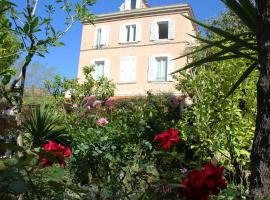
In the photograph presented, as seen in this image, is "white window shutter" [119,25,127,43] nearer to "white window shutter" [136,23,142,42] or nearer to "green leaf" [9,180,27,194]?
"white window shutter" [136,23,142,42]

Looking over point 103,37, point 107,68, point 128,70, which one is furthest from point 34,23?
point 103,37

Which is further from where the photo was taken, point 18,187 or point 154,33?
point 154,33

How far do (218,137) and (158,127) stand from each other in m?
1.47

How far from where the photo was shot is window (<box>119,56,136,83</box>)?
80.9ft

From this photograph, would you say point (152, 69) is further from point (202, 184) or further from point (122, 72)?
point (202, 184)

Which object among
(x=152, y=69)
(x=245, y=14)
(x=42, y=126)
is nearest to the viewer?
(x=245, y=14)

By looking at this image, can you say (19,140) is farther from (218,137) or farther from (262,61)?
(218,137)

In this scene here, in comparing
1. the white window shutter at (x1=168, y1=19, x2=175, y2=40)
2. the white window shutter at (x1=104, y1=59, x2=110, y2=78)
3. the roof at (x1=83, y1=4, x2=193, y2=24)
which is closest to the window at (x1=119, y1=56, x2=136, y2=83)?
the white window shutter at (x1=104, y1=59, x2=110, y2=78)

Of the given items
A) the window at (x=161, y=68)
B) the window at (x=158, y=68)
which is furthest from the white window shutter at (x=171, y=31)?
the window at (x=161, y=68)

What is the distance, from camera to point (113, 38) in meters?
26.0

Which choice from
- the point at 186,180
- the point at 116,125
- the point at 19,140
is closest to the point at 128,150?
the point at 116,125

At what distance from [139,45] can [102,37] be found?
2.80 m

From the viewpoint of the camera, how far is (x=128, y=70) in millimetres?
24812

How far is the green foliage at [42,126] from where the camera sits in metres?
8.54
